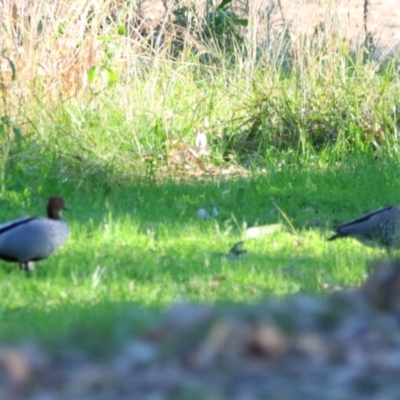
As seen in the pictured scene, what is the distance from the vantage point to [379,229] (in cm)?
693

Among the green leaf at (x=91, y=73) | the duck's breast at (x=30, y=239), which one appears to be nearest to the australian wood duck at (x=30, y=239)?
the duck's breast at (x=30, y=239)

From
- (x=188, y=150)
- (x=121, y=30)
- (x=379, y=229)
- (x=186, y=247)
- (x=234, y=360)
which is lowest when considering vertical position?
(x=188, y=150)

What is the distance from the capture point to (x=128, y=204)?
9.02m

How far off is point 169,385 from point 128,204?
569 cm

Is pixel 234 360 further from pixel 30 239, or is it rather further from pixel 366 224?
pixel 366 224

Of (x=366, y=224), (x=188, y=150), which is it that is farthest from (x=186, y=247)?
(x=188, y=150)

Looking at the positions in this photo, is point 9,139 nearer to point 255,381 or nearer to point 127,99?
point 127,99

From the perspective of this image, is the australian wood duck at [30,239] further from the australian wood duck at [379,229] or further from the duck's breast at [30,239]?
the australian wood duck at [379,229]

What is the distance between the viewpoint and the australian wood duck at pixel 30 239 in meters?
6.41

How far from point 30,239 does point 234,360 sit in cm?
311

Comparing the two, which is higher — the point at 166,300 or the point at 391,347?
the point at 391,347

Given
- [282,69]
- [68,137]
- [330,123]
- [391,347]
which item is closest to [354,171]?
[330,123]

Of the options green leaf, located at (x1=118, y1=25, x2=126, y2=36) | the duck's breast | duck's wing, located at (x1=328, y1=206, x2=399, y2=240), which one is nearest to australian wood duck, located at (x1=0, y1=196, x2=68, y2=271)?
the duck's breast

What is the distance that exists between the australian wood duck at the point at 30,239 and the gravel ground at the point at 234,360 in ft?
7.92
